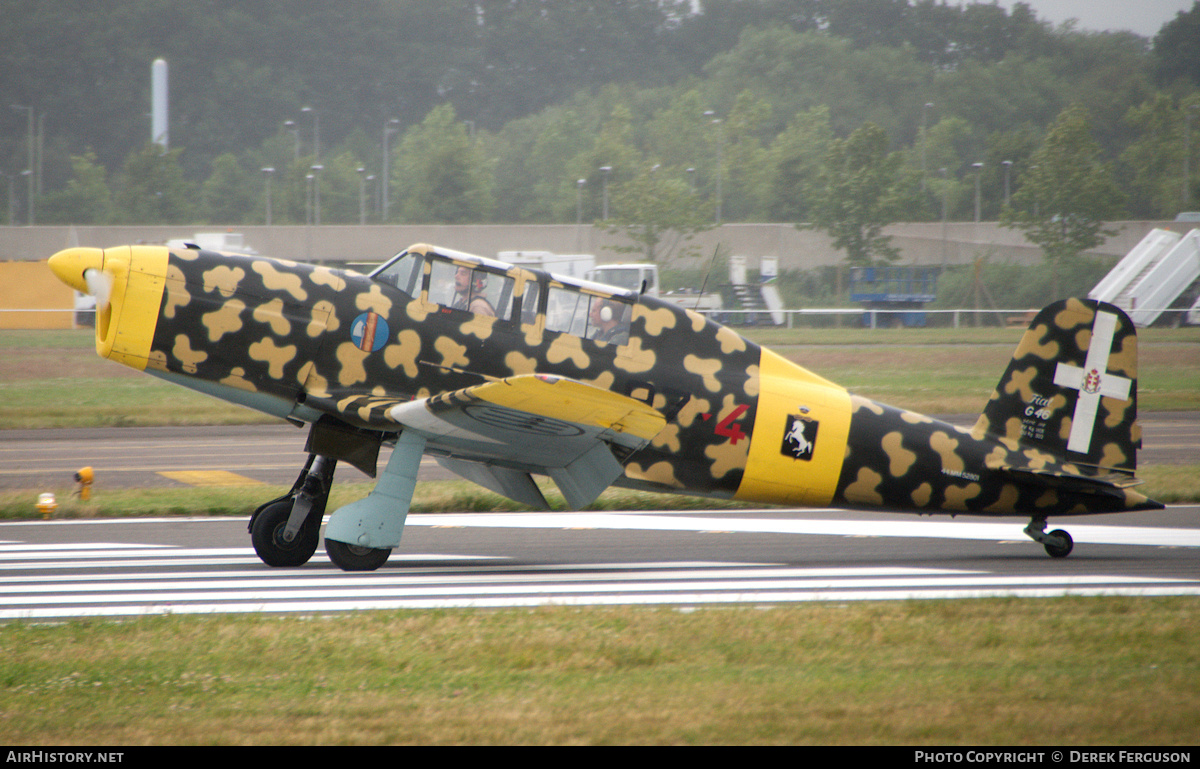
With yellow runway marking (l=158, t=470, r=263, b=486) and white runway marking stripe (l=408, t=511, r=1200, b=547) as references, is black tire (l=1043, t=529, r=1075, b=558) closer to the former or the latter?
white runway marking stripe (l=408, t=511, r=1200, b=547)

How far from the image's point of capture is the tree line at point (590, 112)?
6097cm

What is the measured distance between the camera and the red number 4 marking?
31.3 feet

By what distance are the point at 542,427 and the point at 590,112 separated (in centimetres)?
9189

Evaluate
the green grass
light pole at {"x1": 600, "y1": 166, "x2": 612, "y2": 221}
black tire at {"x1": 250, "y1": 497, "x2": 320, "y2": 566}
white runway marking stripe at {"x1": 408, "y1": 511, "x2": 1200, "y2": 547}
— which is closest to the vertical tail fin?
white runway marking stripe at {"x1": 408, "y1": 511, "x2": 1200, "y2": 547}

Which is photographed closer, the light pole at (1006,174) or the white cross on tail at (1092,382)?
the white cross on tail at (1092,382)

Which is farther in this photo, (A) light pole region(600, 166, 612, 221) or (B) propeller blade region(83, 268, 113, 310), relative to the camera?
(A) light pole region(600, 166, 612, 221)

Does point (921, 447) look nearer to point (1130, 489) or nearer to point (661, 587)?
point (1130, 489)

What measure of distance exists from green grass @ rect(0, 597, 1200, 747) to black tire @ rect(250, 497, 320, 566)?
2.13 metres

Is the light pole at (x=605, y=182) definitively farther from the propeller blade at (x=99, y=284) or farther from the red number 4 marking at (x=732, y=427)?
the propeller blade at (x=99, y=284)

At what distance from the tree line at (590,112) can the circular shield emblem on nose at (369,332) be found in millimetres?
42677

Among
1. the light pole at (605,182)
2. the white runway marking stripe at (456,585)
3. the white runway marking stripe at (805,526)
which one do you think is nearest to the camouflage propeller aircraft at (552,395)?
the white runway marking stripe at (456,585)

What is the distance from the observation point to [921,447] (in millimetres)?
9906

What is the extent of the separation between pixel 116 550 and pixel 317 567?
2.26 meters

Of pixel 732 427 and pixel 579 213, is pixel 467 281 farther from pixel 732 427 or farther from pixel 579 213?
pixel 579 213
